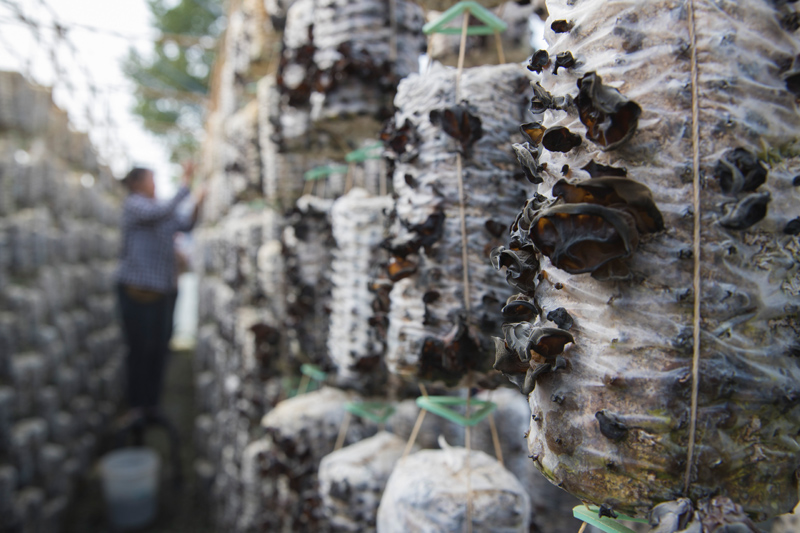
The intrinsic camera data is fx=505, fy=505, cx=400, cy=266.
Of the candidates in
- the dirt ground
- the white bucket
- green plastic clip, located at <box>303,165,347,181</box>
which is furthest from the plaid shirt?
green plastic clip, located at <box>303,165,347,181</box>

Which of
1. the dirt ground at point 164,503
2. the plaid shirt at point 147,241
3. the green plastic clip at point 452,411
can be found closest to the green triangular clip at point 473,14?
the green plastic clip at point 452,411

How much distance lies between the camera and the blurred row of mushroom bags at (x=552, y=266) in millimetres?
549

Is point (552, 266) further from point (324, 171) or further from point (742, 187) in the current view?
point (324, 171)

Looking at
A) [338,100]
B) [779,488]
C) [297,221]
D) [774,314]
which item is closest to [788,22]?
[774,314]

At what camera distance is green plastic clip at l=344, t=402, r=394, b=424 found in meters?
1.47

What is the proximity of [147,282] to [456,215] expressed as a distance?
9.77 feet

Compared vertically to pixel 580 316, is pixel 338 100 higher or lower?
higher

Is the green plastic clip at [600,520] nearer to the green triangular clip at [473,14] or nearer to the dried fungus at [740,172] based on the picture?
the dried fungus at [740,172]

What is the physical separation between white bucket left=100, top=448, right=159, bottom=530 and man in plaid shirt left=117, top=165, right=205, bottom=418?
0.40 m

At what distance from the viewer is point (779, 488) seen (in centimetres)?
57

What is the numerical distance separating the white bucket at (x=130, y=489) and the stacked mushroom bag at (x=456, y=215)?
271 centimetres

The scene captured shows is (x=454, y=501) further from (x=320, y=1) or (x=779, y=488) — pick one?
(x=320, y=1)

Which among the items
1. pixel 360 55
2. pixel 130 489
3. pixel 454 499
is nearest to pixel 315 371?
pixel 454 499

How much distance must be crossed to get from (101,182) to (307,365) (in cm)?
368
